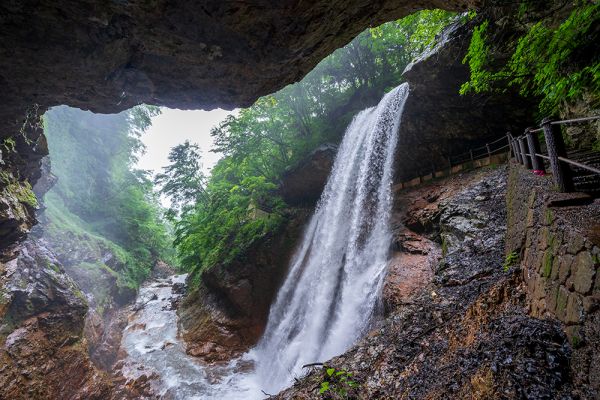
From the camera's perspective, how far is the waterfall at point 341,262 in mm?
9164

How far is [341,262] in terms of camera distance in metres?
11.6

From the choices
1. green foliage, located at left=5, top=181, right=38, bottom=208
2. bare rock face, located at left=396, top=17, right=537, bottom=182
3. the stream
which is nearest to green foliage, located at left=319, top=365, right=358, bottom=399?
the stream

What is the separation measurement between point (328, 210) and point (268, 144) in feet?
23.9

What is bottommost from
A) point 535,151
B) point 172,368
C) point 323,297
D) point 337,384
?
point 172,368

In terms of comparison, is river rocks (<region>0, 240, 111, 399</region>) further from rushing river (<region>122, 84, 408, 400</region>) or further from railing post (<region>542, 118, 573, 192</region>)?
railing post (<region>542, 118, 573, 192</region>)

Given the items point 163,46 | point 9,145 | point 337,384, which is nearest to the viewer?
point 337,384

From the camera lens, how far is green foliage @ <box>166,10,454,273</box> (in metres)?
16.2

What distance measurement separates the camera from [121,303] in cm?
1864

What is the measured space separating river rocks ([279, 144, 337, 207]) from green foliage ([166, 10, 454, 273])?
812 mm

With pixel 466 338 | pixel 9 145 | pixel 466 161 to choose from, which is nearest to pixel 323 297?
pixel 466 338

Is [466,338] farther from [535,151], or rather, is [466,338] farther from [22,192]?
[22,192]

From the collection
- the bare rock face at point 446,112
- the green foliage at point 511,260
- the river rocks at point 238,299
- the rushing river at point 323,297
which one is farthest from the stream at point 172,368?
the bare rock face at point 446,112

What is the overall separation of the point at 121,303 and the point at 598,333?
22.8 metres

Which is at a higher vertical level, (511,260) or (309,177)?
(309,177)
